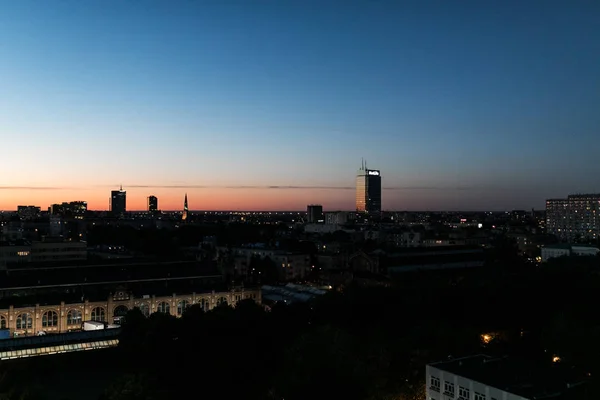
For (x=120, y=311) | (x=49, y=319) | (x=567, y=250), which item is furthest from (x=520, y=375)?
(x=567, y=250)

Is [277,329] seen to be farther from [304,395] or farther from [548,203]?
[548,203]

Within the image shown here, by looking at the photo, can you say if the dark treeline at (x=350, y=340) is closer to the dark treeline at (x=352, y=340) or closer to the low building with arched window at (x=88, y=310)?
the dark treeline at (x=352, y=340)

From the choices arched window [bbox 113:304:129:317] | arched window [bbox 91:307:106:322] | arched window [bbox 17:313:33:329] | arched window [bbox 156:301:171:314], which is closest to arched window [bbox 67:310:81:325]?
arched window [bbox 91:307:106:322]

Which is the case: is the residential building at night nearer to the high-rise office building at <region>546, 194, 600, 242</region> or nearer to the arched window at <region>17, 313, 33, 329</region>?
the high-rise office building at <region>546, 194, 600, 242</region>

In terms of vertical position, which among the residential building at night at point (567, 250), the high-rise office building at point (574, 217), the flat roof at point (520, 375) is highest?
the high-rise office building at point (574, 217)

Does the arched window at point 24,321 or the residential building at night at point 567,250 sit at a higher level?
the residential building at night at point 567,250

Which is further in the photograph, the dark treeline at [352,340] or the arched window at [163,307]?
the arched window at [163,307]

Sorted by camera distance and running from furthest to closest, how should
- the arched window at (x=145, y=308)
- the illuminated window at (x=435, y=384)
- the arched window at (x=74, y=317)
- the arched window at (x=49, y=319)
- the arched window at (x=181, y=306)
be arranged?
the arched window at (x=181, y=306) < the arched window at (x=145, y=308) < the arched window at (x=74, y=317) < the arched window at (x=49, y=319) < the illuminated window at (x=435, y=384)

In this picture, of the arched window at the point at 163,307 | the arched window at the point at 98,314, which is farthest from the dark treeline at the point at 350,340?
the arched window at the point at 163,307
